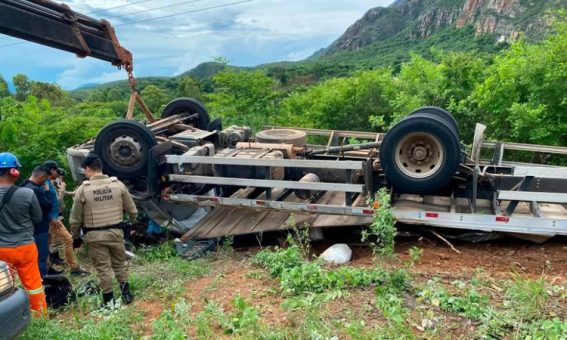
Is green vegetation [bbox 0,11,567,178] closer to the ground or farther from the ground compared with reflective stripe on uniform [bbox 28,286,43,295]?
farther from the ground

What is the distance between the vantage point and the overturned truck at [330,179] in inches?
218

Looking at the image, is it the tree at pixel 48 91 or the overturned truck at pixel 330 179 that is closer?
the overturned truck at pixel 330 179

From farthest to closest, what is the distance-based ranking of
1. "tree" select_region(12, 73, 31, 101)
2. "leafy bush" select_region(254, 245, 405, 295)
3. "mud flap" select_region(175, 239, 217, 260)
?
"tree" select_region(12, 73, 31, 101)
"mud flap" select_region(175, 239, 217, 260)
"leafy bush" select_region(254, 245, 405, 295)

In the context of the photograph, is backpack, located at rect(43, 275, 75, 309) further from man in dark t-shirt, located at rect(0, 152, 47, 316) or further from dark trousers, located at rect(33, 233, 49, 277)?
dark trousers, located at rect(33, 233, 49, 277)

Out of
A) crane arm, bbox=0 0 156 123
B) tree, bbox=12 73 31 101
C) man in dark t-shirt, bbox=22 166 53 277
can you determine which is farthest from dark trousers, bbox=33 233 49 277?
tree, bbox=12 73 31 101

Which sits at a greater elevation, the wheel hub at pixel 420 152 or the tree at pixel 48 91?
the tree at pixel 48 91

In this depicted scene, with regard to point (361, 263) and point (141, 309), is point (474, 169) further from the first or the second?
point (141, 309)

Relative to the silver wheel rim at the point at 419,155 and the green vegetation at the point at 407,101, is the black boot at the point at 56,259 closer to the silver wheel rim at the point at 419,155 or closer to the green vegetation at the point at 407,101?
the green vegetation at the point at 407,101

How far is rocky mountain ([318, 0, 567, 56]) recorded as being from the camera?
228ft

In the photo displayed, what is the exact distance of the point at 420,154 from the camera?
5691 mm

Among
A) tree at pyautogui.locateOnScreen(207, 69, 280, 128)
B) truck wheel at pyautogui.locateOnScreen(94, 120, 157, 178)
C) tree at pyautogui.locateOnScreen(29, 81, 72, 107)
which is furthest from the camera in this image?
tree at pyautogui.locateOnScreen(29, 81, 72, 107)

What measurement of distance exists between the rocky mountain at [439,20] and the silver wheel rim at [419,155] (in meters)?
53.9

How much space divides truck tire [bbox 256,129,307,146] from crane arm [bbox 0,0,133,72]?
3.09 meters

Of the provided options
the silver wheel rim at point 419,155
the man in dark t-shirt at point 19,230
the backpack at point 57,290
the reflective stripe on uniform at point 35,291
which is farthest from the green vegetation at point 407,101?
the reflective stripe on uniform at point 35,291
